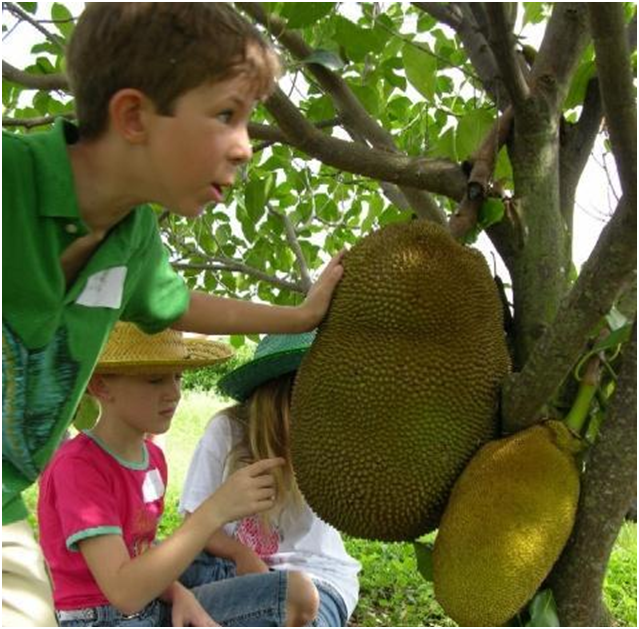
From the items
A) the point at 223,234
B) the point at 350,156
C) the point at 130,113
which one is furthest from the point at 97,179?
the point at 223,234

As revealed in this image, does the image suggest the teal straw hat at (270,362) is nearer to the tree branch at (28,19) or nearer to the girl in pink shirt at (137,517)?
the girl in pink shirt at (137,517)

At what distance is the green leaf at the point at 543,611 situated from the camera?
1.12 m

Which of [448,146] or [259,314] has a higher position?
[448,146]

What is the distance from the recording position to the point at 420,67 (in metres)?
1.58

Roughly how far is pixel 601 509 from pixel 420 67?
80cm

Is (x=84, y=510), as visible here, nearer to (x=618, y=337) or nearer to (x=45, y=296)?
(x=45, y=296)

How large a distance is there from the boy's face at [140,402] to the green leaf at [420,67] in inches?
27.8

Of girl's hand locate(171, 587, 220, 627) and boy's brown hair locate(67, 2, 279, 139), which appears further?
girl's hand locate(171, 587, 220, 627)

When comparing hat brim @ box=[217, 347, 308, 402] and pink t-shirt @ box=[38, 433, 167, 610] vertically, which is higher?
hat brim @ box=[217, 347, 308, 402]

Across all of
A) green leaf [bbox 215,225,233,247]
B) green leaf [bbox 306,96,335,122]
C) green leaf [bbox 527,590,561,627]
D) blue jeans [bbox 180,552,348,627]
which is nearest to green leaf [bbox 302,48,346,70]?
green leaf [bbox 306,96,335,122]

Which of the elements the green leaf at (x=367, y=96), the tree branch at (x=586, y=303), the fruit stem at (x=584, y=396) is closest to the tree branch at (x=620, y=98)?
the tree branch at (x=586, y=303)

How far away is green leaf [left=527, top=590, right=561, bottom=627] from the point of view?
112 cm

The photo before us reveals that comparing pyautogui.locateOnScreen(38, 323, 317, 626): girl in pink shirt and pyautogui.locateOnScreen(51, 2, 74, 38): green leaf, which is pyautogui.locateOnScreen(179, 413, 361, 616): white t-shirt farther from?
pyautogui.locateOnScreen(51, 2, 74, 38): green leaf

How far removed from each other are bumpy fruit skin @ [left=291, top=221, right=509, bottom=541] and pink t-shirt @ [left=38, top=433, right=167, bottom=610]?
0.38 metres
